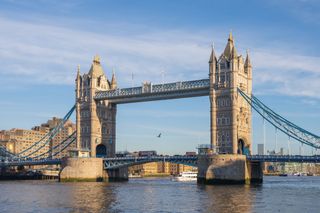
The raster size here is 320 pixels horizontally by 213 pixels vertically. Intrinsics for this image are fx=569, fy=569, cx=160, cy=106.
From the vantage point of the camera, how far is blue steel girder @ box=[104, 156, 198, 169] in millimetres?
122219

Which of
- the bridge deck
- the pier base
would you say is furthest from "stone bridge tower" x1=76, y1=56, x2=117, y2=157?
the pier base

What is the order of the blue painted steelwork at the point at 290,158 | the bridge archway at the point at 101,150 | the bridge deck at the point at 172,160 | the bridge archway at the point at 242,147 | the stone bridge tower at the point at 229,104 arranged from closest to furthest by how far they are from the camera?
the blue painted steelwork at the point at 290,158 → the bridge deck at the point at 172,160 → the stone bridge tower at the point at 229,104 → the bridge archway at the point at 242,147 → the bridge archway at the point at 101,150

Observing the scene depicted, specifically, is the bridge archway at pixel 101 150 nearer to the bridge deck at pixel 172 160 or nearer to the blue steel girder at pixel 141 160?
the bridge deck at pixel 172 160

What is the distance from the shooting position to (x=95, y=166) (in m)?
135

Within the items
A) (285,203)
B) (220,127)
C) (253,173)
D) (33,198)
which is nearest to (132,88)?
(220,127)

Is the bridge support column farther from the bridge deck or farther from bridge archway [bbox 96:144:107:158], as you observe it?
bridge archway [bbox 96:144:107:158]

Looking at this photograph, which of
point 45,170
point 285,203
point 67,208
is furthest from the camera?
point 45,170

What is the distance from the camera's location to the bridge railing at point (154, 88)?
128 metres

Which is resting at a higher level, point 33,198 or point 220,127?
point 220,127

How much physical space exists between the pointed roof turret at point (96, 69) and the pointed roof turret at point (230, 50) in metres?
39.6

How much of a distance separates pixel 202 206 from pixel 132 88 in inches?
3006

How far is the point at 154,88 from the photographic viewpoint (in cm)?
13475

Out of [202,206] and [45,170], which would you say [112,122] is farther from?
[202,206]

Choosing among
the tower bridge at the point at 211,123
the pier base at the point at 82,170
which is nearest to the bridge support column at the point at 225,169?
the tower bridge at the point at 211,123
